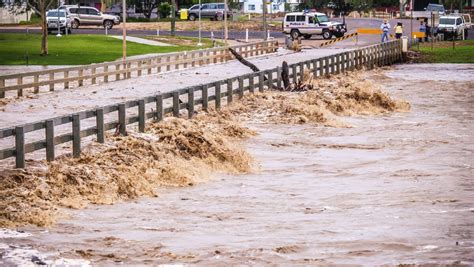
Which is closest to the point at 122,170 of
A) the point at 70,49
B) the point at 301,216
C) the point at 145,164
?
the point at 145,164

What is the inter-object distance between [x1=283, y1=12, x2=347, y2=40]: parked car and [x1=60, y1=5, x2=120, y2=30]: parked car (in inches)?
628

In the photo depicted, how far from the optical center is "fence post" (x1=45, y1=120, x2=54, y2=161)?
76.4 feet

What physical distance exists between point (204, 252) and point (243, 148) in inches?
521

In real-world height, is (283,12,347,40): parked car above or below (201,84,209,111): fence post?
below

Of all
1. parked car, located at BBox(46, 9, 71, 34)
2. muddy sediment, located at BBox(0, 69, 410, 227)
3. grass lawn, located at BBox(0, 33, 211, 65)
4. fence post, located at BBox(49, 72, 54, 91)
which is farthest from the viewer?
parked car, located at BBox(46, 9, 71, 34)

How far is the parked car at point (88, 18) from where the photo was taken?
9906 cm

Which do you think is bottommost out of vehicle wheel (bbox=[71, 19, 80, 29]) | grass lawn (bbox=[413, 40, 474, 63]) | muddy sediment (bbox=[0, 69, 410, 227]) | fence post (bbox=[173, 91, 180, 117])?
grass lawn (bbox=[413, 40, 474, 63])

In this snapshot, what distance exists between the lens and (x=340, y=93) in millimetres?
44375

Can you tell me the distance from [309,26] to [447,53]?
18590mm

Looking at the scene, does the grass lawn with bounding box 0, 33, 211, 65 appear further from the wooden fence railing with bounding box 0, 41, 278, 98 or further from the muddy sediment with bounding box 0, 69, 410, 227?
the muddy sediment with bounding box 0, 69, 410, 227

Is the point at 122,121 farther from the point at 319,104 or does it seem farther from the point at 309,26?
the point at 309,26

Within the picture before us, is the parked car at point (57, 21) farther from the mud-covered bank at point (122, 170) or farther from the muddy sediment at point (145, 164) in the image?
the mud-covered bank at point (122, 170)

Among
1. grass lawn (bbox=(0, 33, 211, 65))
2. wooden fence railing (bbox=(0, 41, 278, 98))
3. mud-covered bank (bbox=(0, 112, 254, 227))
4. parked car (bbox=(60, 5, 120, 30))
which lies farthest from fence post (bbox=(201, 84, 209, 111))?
parked car (bbox=(60, 5, 120, 30))

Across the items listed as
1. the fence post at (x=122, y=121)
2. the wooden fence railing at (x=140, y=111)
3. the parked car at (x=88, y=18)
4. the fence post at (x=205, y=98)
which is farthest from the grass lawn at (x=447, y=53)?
the fence post at (x=122, y=121)
